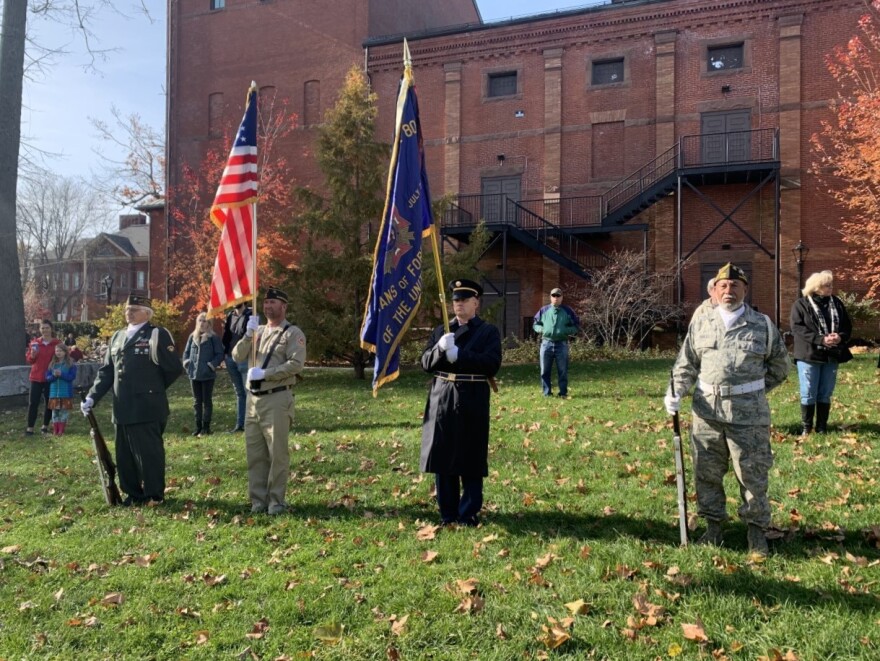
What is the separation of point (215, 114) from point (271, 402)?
2903 centimetres

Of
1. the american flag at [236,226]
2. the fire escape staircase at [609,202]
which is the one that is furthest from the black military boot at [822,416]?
the fire escape staircase at [609,202]

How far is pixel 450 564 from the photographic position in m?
4.68

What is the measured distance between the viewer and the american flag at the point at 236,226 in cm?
664

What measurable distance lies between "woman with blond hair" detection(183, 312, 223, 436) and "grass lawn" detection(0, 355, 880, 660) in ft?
7.49

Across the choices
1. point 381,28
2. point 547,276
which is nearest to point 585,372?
point 547,276

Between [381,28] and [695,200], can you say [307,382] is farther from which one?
[381,28]

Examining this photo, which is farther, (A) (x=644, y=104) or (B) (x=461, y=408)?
(A) (x=644, y=104)

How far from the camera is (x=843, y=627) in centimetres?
348

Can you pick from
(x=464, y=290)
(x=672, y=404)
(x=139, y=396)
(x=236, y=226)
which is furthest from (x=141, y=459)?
(x=672, y=404)

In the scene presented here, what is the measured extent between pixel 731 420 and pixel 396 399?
9.08 metres

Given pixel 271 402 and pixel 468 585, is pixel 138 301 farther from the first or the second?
pixel 468 585

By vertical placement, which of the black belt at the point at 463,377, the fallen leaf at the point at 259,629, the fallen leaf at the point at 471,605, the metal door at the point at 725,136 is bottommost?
the fallen leaf at the point at 259,629

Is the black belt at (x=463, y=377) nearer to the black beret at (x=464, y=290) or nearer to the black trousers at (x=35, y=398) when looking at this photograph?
the black beret at (x=464, y=290)

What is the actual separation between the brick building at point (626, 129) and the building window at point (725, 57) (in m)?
0.05
